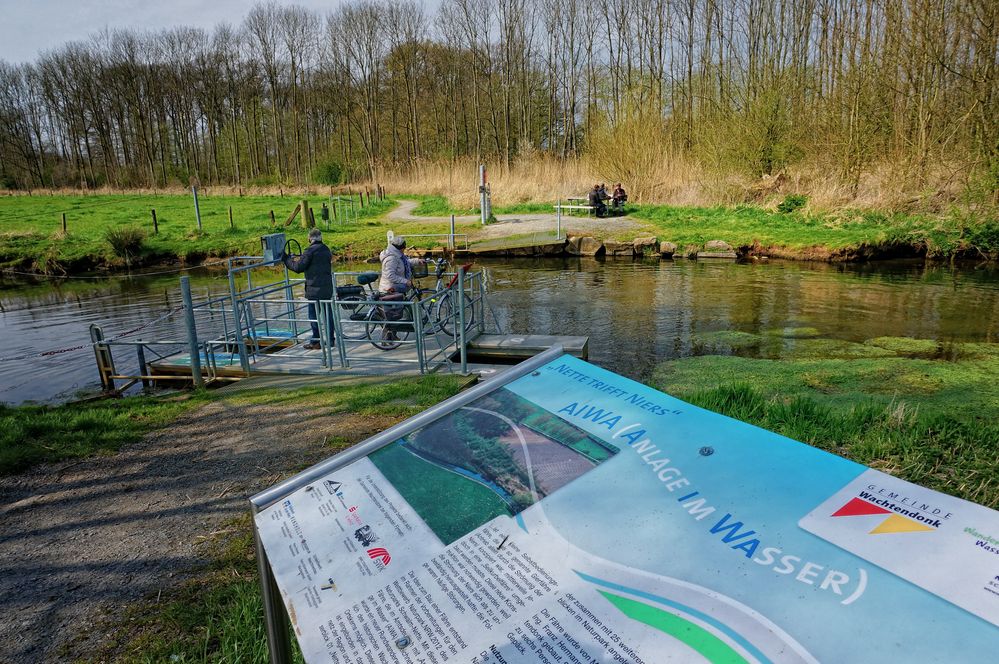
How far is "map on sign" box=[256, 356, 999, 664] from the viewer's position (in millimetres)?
1151

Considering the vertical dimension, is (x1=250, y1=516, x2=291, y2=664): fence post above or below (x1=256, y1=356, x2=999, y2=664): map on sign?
below

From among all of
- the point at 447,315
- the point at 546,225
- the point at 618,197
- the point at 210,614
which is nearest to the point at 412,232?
the point at 546,225

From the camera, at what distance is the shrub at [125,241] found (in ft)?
67.5

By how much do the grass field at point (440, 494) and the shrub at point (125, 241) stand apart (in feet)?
74.1


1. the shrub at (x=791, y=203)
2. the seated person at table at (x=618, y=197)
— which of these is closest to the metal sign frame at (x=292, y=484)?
the shrub at (x=791, y=203)

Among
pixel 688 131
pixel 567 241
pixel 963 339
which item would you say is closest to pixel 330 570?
pixel 963 339

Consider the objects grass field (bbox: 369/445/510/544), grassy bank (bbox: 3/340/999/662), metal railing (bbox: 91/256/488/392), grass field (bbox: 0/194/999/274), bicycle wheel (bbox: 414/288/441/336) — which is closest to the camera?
grass field (bbox: 369/445/510/544)

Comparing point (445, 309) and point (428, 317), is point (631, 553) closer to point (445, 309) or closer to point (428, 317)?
point (428, 317)

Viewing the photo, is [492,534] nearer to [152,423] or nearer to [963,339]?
[152,423]

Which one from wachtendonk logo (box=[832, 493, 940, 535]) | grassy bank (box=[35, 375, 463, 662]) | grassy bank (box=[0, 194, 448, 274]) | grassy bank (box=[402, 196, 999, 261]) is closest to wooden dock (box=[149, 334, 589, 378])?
grassy bank (box=[35, 375, 463, 662])

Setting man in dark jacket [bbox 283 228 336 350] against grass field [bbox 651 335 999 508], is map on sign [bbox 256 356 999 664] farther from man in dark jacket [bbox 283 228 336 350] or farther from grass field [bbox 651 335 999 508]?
man in dark jacket [bbox 283 228 336 350]

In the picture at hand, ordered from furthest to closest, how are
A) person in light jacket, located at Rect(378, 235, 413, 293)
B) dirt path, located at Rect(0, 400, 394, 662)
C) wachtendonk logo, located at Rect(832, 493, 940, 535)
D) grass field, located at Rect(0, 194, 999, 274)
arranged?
grass field, located at Rect(0, 194, 999, 274) → person in light jacket, located at Rect(378, 235, 413, 293) → dirt path, located at Rect(0, 400, 394, 662) → wachtendonk logo, located at Rect(832, 493, 940, 535)

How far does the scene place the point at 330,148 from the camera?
5028cm

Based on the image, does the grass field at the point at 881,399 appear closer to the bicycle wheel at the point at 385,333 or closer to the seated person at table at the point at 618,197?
the bicycle wheel at the point at 385,333
